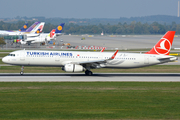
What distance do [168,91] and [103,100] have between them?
8.14 metres

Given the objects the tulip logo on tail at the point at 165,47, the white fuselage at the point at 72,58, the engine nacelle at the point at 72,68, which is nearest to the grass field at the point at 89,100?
the engine nacelle at the point at 72,68

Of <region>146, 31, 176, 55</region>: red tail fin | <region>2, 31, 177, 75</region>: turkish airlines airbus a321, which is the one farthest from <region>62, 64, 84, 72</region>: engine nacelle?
<region>146, 31, 176, 55</region>: red tail fin

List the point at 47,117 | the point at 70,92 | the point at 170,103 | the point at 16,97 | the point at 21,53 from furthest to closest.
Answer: the point at 21,53, the point at 70,92, the point at 16,97, the point at 170,103, the point at 47,117

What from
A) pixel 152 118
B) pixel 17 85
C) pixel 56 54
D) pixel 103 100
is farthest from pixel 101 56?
pixel 152 118

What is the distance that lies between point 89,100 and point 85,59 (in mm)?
16872

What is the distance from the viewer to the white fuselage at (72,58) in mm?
39656

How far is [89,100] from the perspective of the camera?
24406mm

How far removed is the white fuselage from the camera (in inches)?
1561

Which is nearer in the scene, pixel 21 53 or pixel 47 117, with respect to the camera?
pixel 47 117

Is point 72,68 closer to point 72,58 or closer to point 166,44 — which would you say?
point 72,58

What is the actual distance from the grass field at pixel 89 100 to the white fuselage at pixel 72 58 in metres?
7.12

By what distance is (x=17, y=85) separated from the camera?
104ft

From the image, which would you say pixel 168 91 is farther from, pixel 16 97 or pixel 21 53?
pixel 21 53

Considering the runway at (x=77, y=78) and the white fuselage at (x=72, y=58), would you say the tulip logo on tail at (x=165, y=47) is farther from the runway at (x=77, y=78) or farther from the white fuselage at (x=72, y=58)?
the runway at (x=77, y=78)
